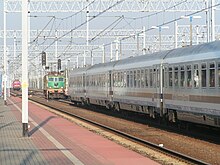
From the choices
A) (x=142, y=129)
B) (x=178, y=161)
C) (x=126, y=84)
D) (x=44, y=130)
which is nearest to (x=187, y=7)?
(x=126, y=84)

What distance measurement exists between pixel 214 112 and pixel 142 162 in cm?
471

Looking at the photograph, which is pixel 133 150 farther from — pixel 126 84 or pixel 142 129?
pixel 126 84

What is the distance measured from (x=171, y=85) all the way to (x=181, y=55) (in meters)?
1.47

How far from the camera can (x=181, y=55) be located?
68.9 feet

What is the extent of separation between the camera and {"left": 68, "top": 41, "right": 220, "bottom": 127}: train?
17641 mm

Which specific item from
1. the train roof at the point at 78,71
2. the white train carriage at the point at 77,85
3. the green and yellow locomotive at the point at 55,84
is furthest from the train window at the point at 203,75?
the green and yellow locomotive at the point at 55,84

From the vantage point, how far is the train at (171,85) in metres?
17.6

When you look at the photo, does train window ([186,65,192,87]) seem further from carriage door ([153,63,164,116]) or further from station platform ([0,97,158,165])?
station platform ([0,97,158,165])

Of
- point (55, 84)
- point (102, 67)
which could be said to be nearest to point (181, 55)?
point (102, 67)

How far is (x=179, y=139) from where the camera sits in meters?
19.5

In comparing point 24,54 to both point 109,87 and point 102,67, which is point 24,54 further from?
point 102,67

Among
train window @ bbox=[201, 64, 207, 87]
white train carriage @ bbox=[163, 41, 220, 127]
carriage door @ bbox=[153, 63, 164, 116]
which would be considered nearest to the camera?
white train carriage @ bbox=[163, 41, 220, 127]

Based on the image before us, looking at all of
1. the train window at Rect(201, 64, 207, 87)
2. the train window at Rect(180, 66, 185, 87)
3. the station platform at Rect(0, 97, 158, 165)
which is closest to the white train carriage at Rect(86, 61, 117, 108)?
the station platform at Rect(0, 97, 158, 165)

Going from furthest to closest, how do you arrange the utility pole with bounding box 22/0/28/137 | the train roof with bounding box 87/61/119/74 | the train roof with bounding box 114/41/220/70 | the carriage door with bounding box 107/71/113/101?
the train roof with bounding box 87/61/119/74 → the carriage door with bounding box 107/71/113/101 → the utility pole with bounding box 22/0/28/137 → the train roof with bounding box 114/41/220/70
